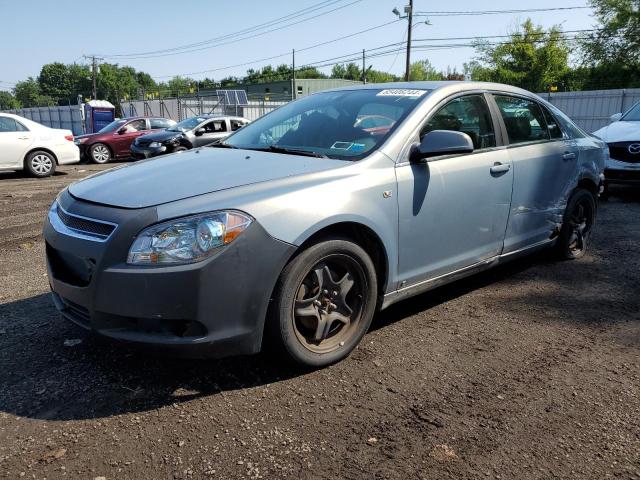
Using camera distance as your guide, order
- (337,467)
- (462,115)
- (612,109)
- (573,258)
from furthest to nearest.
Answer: (612,109)
(573,258)
(462,115)
(337,467)

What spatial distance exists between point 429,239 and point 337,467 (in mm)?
1633

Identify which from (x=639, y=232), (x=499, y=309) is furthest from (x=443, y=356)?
(x=639, y=232)

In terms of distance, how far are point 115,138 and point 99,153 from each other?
0.75 m

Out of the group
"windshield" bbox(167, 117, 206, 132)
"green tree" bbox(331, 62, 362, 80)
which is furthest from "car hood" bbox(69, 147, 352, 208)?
"green tree" bbox(331, 62, 362, 80)

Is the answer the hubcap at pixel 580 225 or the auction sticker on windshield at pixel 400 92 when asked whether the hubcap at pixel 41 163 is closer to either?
the auction sticker on windshield at pixel 400 92

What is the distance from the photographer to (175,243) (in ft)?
7.95

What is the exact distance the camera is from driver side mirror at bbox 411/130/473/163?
317 cm

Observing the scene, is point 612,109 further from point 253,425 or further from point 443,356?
point 253,425

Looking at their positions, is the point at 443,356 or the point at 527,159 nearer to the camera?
the point at 443,356

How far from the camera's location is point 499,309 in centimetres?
392

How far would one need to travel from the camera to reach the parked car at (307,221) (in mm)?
2438

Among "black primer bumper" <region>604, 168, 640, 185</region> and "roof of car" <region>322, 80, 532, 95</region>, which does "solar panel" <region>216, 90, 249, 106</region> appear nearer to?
"black primer bumper" <region>604, 168, 640, 185</region>

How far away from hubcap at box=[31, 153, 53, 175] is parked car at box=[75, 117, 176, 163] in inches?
164

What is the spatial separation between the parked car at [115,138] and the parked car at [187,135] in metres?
1.18
